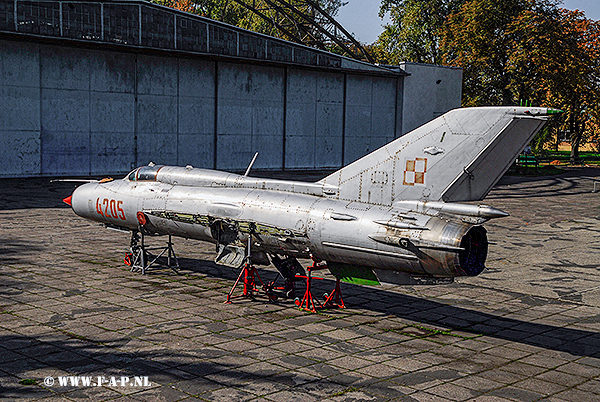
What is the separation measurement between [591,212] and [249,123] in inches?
1026

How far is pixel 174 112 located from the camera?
45625 millimetres

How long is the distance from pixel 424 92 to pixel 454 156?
46.4 m

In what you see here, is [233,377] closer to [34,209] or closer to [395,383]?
[395,383]

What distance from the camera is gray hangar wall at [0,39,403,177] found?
3941 centimetres

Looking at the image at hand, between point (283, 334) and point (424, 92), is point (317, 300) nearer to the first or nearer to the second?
point (283, 334)

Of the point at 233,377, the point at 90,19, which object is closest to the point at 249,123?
the point at 90,19

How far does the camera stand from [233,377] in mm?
10852

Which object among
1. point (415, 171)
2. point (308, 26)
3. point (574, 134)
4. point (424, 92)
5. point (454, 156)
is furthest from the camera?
point (308, 26)

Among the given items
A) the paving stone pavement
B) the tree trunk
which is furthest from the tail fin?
the tree trunk

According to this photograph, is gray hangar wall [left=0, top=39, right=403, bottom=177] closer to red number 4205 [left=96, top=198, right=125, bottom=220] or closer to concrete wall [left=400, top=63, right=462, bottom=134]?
concrete wall [left=400, top=63, right=462, bottom=134]

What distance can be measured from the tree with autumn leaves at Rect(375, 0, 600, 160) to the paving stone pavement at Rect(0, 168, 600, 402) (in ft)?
139
